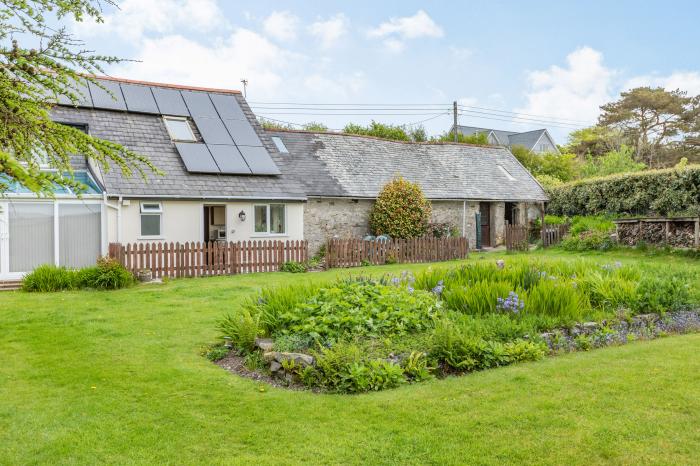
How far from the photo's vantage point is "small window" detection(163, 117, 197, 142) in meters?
20.2

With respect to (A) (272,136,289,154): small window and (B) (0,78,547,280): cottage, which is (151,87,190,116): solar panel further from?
(A) (272,136,289,154): small window

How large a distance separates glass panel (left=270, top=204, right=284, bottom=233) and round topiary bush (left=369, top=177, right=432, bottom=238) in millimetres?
4505

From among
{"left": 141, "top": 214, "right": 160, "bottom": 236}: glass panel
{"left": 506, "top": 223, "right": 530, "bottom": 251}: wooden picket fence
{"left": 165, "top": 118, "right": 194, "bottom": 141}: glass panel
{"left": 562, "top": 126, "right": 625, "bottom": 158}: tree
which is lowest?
{"left": 506, "top": 223, "right": 530, "bottom": 251}: wooden picket fence

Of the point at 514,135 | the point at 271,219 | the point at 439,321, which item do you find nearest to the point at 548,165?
the point at 514,135

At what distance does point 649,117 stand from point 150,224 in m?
48.5

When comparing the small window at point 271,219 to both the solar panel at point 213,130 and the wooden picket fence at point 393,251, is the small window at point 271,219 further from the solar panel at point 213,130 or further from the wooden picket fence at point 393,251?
the solar panel at point 213,130

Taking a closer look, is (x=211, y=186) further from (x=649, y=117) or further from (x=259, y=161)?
(x=649, y=117)

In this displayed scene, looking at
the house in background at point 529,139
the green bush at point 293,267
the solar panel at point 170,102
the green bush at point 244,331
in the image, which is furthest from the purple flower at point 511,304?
the house in background at point 529,139

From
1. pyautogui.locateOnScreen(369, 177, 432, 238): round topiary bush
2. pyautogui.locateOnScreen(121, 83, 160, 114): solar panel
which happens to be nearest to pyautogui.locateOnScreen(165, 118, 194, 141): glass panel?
pyautogui.locateOnScreen(121, 83, 160, 114): solar panel

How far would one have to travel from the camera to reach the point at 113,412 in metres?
5.51

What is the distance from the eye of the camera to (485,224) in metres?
28.7

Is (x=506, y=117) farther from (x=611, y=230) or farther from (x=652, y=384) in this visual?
(x=652, y=384)

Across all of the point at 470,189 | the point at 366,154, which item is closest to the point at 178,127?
the point at 366,154

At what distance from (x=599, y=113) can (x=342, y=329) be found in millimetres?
54481
